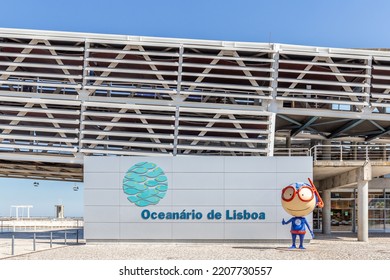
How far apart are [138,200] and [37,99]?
8.84 meters

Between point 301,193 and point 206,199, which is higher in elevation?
point 301,193

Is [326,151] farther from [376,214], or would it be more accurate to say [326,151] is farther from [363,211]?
[363,211]

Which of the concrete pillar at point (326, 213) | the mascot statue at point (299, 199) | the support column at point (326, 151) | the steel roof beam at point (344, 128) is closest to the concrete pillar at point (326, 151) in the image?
the support column at point (326, 151)

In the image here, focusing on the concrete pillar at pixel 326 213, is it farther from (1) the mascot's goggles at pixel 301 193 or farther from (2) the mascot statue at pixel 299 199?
(1) the mascot's goggles at pixel 301 193

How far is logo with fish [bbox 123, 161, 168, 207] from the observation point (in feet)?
83.4

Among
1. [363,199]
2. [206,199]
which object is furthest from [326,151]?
[206,199]

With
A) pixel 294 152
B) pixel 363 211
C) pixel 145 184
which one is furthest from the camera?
pixel 294 152

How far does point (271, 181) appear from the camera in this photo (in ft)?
83.1

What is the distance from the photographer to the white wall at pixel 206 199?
25.2 metres

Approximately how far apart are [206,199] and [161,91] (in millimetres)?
6926

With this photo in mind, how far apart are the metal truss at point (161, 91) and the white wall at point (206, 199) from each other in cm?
342

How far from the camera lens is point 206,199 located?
25422mm
